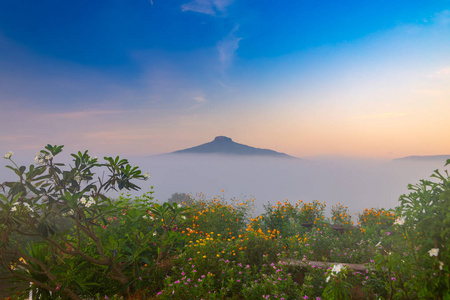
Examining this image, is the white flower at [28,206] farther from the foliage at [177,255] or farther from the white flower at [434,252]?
the white flower at [434,252]

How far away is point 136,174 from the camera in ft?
16.5

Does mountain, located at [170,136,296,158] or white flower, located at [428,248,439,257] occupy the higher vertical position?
mountain, located at [170,136,296,158]

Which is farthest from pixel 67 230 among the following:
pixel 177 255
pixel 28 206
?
pixel 177 255

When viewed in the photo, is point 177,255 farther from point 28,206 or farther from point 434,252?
point 434,252

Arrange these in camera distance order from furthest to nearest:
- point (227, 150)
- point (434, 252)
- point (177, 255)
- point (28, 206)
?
point (227, 150) → point (177, 255) → point (28, 206) → point (434, 252)

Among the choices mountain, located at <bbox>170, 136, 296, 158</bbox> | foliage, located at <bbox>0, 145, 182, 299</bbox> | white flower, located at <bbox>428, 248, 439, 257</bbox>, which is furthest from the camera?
mountain, located at <bbox>170, 136, 296, 158</bbox>

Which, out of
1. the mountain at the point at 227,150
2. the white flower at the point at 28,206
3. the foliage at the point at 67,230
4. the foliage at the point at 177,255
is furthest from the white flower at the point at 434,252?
the mountain at the point at 227,150

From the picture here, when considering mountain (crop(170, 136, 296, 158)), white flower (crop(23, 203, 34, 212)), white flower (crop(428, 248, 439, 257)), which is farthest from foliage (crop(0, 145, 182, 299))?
mountain (crop(170, 136, 296, 158))

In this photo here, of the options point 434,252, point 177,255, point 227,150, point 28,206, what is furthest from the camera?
point 227,150

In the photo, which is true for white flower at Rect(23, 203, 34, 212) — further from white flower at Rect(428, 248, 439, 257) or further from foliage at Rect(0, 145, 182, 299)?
white flower at Rect(428, 248, 439, 257)

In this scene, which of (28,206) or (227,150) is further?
(227,150)

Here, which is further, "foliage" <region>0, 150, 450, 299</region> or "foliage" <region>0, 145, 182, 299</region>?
"foliage" <region>0, 145, 182, 299</region>

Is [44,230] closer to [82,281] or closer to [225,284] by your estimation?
[82,281]

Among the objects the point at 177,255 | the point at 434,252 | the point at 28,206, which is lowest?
the point at 177,255
